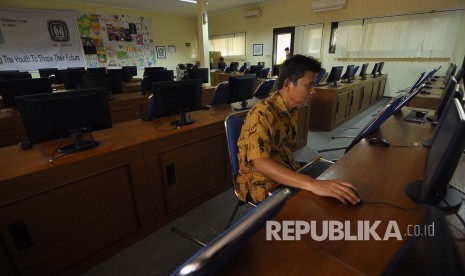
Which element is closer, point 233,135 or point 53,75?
point 233,135

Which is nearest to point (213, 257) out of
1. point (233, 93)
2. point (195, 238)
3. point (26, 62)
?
point (195, 238)

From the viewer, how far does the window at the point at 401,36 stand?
5402 millimetres

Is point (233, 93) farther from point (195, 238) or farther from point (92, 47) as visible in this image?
point (92, 47)

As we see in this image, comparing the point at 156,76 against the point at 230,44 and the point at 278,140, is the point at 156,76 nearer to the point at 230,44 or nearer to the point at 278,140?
the point at 278,140

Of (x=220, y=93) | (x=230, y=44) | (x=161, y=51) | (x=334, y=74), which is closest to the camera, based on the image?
(x=220, y=93)

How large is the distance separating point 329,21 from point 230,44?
4415mm

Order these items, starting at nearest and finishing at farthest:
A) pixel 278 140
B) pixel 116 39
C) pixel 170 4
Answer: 1. pixel 278 140
2. pixel 170 4
3. pixel 116 39

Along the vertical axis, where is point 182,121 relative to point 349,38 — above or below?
below

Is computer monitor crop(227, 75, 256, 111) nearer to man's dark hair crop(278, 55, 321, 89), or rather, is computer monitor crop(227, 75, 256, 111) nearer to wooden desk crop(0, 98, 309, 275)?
wooden desk crop(0, 98, 309, 275)

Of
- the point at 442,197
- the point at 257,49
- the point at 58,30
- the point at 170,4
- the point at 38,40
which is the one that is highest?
the point at 170,4

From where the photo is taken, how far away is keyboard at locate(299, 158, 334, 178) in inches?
56.2

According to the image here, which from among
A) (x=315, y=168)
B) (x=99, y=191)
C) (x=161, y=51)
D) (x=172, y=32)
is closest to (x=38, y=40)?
(x=161, y=51)

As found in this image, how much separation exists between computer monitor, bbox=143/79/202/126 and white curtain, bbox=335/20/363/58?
6440 millimetres

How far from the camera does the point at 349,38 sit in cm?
670
